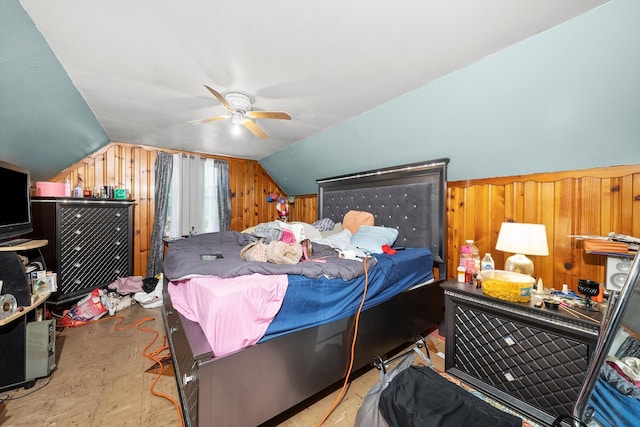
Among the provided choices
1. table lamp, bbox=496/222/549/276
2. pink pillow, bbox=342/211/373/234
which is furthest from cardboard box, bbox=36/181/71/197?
table lamp, bbox=496/222/549/276

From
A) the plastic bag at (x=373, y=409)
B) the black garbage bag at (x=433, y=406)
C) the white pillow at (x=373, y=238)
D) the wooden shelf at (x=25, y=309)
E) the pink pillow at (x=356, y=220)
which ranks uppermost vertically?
the pink pillow at (x=356, y=220)

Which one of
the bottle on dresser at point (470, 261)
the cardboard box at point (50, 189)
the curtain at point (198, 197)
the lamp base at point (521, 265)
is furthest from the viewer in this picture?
the curtain at point (198, 197)

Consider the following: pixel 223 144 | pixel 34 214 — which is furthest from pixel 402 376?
pixel 34 214

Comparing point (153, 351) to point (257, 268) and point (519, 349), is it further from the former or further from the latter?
point (519, 349)

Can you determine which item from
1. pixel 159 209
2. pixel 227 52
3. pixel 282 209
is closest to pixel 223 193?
pixel 159 209

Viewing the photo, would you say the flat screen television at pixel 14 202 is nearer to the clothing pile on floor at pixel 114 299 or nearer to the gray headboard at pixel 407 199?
the clothing pile on floor at pixel 114 299

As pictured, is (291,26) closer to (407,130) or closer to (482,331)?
(407,130)

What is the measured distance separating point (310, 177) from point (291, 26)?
3.06 metres

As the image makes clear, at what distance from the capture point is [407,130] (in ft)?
8.20

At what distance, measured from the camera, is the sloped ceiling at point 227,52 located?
1.29 meters

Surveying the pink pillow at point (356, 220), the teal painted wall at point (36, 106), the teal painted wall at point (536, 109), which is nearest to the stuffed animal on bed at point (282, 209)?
the pink pillow at point (356, 220)

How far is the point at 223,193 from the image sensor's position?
15.5ft

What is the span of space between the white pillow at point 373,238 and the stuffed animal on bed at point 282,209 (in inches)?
97.1

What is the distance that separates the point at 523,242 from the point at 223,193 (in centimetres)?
445
